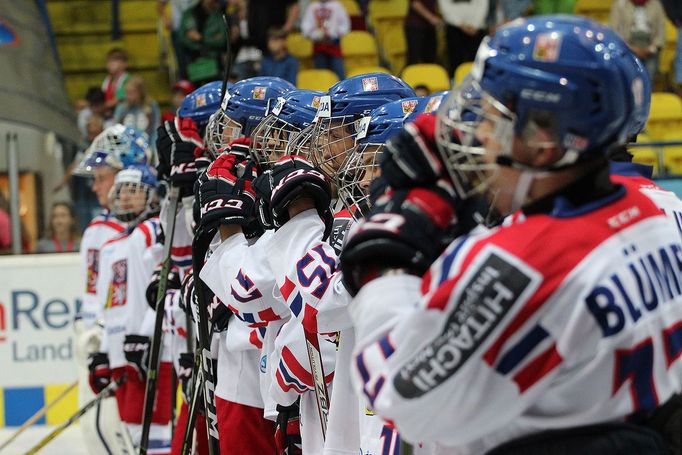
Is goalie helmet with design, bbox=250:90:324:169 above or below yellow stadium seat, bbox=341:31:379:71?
below

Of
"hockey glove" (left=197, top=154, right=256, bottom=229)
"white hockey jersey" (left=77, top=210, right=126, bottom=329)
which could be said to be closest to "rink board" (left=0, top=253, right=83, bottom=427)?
"white hockey jersey" (left=77, top=210, right=126, bottom=329)

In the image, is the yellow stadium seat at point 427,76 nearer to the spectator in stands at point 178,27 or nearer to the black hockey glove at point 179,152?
the spectator in stands at point 178,27

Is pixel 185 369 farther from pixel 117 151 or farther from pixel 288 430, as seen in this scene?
pixel 117 151

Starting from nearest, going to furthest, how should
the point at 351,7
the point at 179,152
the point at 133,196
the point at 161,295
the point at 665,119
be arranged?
the point at 179,152 → the point at 161,295 → the point at 133,196 → the point at 665,119 → the point at 351,7

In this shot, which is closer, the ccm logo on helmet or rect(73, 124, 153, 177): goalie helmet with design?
the ccm logo on helmet

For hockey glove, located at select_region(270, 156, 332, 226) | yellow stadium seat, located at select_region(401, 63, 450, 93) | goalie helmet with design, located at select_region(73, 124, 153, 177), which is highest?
yellow stadium seat, located at select_region(401, 63, 450, 93)

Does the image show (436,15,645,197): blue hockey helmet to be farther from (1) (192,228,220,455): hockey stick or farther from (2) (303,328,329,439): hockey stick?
(1) (192,228,220,455): hockey stick

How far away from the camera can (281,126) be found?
3.82 metres

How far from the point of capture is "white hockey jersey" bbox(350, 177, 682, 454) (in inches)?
70.0

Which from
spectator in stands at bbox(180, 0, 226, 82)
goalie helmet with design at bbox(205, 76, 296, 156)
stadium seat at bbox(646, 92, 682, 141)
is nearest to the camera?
goalie helmet with design at bbox(205, 76, 296, 156)

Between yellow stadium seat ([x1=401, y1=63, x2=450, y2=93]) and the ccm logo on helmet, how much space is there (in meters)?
8.02

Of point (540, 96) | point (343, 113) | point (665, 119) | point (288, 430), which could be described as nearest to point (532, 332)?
point (540, 96)

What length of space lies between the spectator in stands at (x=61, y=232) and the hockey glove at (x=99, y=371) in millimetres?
2061

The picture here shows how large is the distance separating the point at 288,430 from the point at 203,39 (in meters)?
6.98
